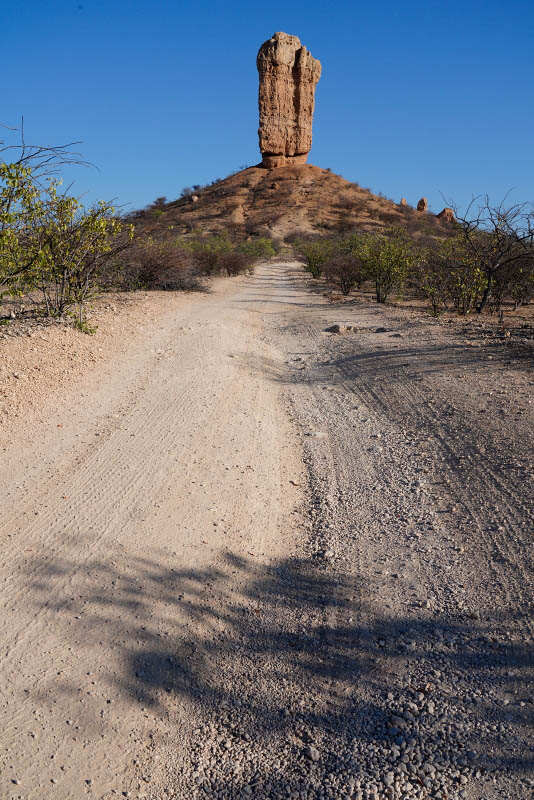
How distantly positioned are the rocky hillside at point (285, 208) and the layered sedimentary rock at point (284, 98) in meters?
2.58

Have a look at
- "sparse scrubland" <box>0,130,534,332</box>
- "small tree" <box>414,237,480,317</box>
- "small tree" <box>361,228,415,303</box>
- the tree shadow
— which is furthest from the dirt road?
"small tree" <box>361,228,415,303</box>

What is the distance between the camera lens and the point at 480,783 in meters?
1.94

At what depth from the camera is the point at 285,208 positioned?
55312 mm

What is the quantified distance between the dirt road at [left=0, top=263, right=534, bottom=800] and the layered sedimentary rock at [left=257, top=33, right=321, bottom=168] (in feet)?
218

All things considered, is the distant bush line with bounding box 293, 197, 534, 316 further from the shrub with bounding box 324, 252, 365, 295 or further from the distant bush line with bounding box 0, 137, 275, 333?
the distant bush line with bounding box 0, 137, 275, 333

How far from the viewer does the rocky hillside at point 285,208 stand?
52.2 m

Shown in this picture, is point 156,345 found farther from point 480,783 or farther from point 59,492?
point 480,783

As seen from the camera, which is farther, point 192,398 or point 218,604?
point 192,398

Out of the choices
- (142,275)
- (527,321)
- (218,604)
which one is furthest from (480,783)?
(142,275)

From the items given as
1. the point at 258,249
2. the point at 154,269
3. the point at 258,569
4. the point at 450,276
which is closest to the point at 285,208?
the point at 258,249

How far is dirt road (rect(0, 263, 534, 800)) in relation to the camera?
206 centimetres

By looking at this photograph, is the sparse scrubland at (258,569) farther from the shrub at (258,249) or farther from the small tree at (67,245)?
the shrub at (258,249)

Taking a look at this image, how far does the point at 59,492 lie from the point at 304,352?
20.3ft

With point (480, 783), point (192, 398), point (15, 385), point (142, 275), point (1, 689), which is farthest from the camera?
point (142, 275)
